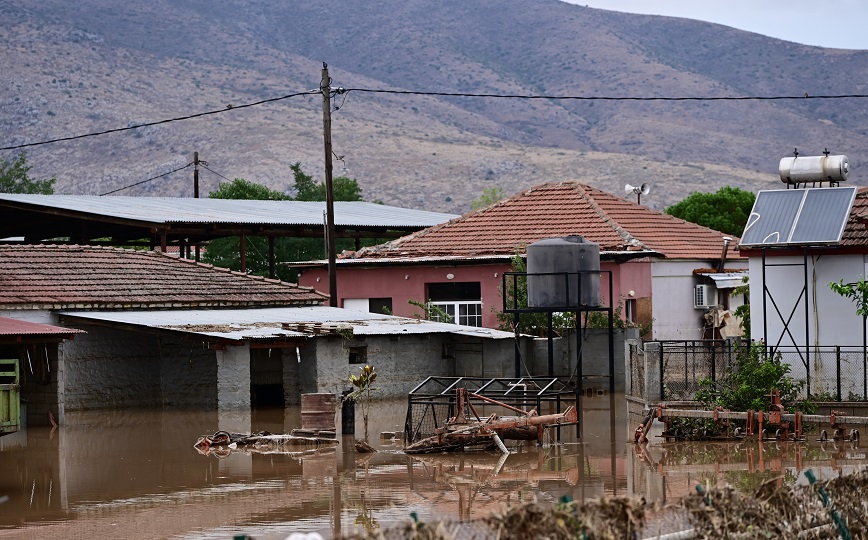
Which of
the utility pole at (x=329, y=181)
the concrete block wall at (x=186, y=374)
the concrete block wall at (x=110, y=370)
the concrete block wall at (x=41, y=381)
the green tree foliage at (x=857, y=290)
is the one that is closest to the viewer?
the green tree foliage at (x=857, y=290)

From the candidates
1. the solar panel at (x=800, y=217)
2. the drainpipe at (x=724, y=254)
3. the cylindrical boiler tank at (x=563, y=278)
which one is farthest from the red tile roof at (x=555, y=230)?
the cylindrical boiler tank at (x=563, y=278)

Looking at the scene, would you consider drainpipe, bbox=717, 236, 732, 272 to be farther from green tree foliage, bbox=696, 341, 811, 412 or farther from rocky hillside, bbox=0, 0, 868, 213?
rocky hillside, bbox=0, 0, 868, 213

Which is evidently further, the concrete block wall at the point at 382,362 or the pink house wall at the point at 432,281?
the pink house wall at the point at 432,281

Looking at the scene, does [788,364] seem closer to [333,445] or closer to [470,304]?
[333,445]

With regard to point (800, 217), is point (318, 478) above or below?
below

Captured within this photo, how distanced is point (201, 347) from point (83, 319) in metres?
2.66

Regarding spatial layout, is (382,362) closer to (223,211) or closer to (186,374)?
(186,374)

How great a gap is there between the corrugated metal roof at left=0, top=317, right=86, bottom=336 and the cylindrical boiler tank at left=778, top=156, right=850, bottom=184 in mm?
14842

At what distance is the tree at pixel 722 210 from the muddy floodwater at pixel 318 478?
108 ft

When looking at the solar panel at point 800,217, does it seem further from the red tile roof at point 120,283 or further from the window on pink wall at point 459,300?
the red tile roof at point 120,283

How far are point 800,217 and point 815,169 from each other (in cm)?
256

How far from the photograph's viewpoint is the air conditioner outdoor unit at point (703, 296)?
44406mm

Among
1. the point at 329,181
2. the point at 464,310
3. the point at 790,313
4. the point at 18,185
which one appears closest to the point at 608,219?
the point at 464,310

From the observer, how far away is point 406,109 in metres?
160
